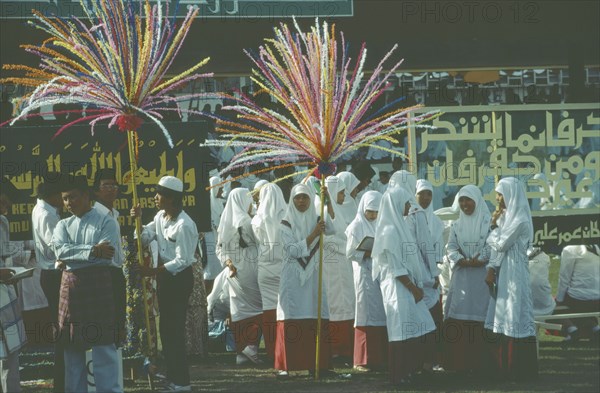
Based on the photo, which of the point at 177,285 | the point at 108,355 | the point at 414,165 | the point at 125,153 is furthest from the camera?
the point at 414,165

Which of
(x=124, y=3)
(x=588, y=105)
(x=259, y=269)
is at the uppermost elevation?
(x=124, y=3)

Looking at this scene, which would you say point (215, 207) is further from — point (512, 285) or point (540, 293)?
point (512, 285)

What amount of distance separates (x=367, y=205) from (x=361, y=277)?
0.65 m

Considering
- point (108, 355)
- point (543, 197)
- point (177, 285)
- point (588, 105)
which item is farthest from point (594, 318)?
point (108, 355)

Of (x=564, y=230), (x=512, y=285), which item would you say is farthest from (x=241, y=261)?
(x=564, y=230)

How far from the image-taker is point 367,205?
9594 millimetres

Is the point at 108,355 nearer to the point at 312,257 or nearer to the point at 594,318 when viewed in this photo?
the point at 312,257

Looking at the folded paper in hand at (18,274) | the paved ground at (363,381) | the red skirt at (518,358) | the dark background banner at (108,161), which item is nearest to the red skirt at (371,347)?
the paved ground at (363,381)

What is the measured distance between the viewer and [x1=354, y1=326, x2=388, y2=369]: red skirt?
9.45m

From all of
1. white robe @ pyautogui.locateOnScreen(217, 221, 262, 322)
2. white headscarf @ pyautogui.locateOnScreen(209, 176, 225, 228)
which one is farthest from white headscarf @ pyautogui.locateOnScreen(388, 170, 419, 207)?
white headscarf @ pyautogui.locateOnScreen(209, 176, 225, 228)

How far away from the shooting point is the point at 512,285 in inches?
354

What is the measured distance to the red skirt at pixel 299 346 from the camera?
9258 millimetres

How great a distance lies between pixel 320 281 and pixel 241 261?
5.37 ft

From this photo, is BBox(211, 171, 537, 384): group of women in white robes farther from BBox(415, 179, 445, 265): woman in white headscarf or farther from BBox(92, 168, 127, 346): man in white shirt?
BBox(92, 168, 127, 346): man in white shirt
